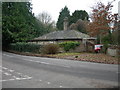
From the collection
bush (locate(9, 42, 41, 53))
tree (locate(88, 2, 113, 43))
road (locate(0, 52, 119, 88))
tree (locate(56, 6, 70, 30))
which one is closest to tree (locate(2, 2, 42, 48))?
bush (locate(9, 42, 41, 53))

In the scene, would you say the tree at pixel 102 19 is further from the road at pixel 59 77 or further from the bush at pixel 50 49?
the road at pixel 59 77

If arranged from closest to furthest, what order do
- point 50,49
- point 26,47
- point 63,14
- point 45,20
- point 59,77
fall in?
point 59,77 → point 50,49 → point 26,47 → point 45,20 → point 63,14

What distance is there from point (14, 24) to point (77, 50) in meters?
18.7

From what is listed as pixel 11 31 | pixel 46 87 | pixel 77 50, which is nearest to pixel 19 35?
pixel 11 31

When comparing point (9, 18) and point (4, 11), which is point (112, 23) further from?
point (4, 11)

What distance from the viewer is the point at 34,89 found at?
5836mm

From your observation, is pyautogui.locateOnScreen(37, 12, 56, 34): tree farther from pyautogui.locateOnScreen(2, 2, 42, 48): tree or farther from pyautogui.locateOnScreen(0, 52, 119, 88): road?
pyautogui.locateOnScreen(0, 52, 119, 88): road

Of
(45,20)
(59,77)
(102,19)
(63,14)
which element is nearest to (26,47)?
(102,19)

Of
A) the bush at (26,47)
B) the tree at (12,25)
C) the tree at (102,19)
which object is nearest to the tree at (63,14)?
the tree at (12,25)

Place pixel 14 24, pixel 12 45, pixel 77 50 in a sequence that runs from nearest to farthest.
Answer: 1. pixel 77 50
2. pixel 12 45
3. pixel 14 24

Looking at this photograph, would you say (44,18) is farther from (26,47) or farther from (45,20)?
(26,47)

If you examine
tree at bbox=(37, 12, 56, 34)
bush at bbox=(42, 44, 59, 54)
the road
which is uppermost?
tree at bbox=(37, 12, 56, 34)

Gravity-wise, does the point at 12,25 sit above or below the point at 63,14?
below

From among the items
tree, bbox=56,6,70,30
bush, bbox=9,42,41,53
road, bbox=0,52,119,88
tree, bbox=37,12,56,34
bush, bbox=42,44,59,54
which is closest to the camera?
road, bbox=0,52,119,88
